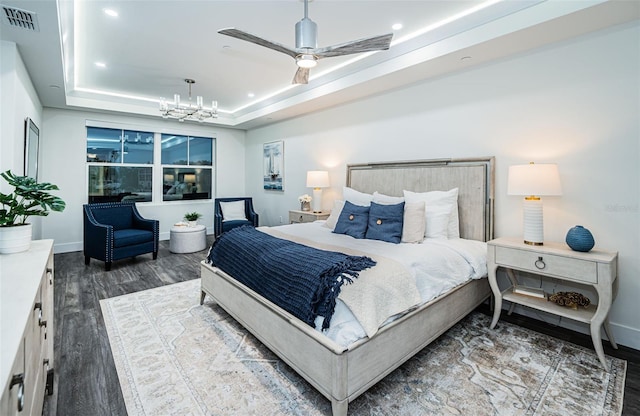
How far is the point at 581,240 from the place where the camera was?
2338 millimetres

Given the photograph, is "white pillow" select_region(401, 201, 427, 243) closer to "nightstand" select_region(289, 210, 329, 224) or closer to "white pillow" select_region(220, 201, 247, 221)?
"nightstand" select_region(289, 210, 329, 224)

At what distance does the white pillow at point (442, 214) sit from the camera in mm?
3170

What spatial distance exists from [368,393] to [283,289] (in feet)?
2.76

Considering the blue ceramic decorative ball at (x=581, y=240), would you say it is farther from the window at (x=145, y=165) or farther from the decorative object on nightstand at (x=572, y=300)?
the window at (x=145, y=165)

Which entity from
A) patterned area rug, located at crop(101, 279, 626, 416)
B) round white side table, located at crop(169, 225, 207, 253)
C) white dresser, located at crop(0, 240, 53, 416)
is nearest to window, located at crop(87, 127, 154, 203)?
round white side table, located at crop(169, 225, 207, 253)

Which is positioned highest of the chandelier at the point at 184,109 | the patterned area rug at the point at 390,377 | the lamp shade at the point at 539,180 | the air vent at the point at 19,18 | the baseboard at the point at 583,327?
the air vent at the point at 19,18

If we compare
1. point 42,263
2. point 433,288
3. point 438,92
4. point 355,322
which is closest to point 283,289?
point 355,322

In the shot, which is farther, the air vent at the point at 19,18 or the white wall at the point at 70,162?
the white wall at the point at 70,162

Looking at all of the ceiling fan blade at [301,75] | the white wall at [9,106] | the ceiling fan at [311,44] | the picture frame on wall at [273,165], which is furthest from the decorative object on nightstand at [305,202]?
the white wall at [9,106]

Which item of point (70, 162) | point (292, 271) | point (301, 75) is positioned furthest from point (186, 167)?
point (292, 271)

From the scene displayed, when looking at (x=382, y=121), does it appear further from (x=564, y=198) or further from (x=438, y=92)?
(x=564, y=198)

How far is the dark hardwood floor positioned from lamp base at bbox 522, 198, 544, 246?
0.85 m

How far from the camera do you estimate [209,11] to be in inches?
108

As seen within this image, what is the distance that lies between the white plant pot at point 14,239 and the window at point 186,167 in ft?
16.9
